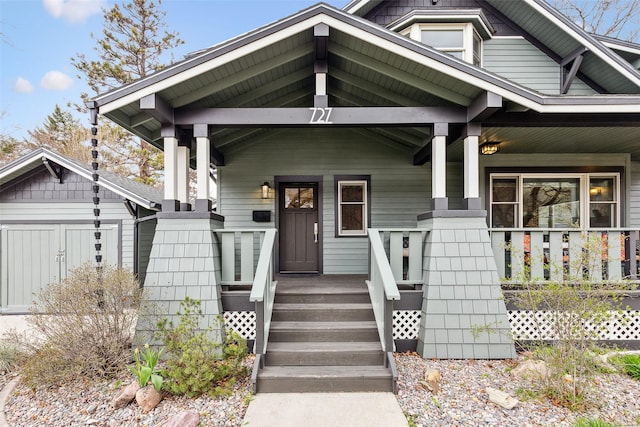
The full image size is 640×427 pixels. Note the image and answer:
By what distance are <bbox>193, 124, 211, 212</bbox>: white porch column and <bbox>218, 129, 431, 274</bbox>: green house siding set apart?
81.8 inches

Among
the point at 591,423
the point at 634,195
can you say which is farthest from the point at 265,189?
the point at 634,195

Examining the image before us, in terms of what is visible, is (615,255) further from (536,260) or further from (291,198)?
(291,198)

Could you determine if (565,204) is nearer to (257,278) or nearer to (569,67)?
(569,67)

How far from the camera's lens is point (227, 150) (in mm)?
6312

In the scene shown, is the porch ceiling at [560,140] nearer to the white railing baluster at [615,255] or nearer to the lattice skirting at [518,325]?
the white railing baluster at [615,255]

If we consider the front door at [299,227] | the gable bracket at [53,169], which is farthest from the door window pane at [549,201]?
the gable bracket at [53,169]

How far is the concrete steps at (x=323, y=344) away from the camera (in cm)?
337

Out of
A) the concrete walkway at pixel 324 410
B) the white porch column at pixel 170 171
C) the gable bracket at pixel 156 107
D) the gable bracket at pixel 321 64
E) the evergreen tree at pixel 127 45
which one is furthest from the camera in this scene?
the evergreen tree at pixel 127 45

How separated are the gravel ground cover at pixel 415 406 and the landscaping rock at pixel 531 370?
0.09 m

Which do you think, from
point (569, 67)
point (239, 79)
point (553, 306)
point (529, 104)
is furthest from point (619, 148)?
point (239, 79)

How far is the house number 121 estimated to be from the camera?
13.9 ft

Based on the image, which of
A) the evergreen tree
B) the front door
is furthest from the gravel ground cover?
the evergreen tree

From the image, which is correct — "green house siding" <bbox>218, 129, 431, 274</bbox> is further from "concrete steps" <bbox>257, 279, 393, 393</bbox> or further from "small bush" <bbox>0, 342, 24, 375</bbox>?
"small bush" <bbox>0, 342, 24, 375</bbox>

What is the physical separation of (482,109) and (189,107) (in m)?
3.75
